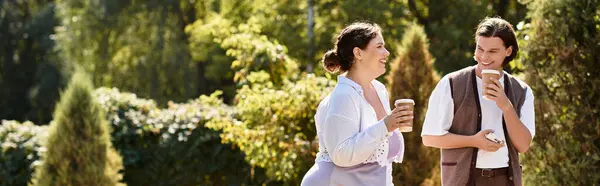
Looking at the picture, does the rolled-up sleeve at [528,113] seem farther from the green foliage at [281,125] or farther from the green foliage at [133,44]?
the green foliage at [133,44]

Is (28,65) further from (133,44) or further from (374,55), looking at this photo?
(374,55)

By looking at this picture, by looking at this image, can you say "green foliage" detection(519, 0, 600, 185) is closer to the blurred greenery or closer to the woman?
the blurred greenery

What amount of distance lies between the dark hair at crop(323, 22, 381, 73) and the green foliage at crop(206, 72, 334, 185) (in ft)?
15.6

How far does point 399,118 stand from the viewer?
12.9ft

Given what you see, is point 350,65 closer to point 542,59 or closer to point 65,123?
point 542,59

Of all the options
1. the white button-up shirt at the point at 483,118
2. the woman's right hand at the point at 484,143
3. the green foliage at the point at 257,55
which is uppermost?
the green foliage at the point at 257,55

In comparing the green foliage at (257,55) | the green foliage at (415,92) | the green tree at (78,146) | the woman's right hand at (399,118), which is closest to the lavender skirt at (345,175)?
the woman's right hand at (399,118)

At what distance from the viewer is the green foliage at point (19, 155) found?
432 inches

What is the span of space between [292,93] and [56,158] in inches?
85.8

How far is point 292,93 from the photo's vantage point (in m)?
9.16

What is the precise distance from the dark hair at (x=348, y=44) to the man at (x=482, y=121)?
2.07 feet

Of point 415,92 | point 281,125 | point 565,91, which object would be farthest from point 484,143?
point 281,125

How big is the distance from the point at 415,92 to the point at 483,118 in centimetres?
380

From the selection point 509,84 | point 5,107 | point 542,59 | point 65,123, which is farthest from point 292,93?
point 5,107
